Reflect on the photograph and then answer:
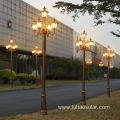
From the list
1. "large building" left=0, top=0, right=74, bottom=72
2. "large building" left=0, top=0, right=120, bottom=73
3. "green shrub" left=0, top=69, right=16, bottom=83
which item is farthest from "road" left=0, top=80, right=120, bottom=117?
"large building" left=0, top=0, right=74, bottom=72

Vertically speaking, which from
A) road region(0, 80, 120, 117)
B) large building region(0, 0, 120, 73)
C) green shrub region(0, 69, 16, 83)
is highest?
large building region(0, 0, 120, 73)

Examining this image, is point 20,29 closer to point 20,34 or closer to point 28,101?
point 20,34

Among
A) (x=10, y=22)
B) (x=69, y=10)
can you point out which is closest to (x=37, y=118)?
(x=69, y=10)

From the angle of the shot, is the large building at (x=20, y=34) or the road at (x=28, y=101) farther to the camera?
the large building at (x=20, y=34)

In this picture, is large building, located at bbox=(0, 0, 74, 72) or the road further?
large building, located at bbox=(0, 0, 74, 72)

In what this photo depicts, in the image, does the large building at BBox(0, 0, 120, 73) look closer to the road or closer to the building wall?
the building wall

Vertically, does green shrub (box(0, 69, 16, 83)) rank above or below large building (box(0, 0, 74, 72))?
below

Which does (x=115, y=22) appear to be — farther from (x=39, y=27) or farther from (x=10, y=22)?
(x=10, y=22)

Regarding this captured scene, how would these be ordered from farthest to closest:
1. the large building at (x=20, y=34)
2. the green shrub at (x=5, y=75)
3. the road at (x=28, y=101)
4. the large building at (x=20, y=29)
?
1. the large building at (x=20, y=29)
2. the large building at (x=20, y=34)
3. the green shrub at (x=5, y=75)
4. the road at (x=28, y=101)

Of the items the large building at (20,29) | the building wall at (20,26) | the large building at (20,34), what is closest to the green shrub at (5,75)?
the large building at (20,34)

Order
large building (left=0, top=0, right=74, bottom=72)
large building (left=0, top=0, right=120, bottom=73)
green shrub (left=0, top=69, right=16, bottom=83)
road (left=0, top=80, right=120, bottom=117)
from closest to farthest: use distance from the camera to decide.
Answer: road (left=0, top=80, right=120, bottom=117) < green shrub (left=0, top=69, right=16, bottom=83) < large building (left=0, top=0, right=120, bottom=73) < large building (left=0, top=0, right=74, bottom=72)

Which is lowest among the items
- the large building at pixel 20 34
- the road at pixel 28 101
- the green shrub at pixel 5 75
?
the road at pixel 28 101

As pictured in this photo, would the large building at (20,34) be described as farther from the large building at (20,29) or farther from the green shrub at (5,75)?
the green shrub at (5,75)

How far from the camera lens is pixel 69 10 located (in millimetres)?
14195
